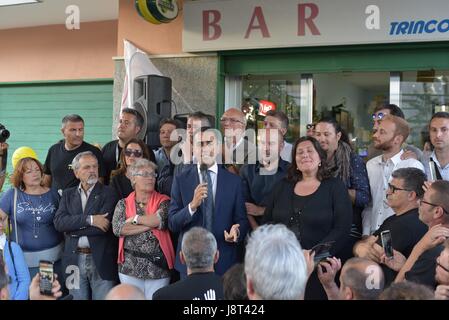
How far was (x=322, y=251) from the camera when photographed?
11.0 ft

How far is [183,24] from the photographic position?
6.79 m

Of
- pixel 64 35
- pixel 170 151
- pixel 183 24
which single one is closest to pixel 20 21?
pixel 64 35

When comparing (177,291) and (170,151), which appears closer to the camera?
(177,291)

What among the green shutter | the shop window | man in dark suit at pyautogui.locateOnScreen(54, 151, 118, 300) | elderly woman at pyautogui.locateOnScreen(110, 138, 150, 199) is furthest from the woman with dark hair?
the green shutter

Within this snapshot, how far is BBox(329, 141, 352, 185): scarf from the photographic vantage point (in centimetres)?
394

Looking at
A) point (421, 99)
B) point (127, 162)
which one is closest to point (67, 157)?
point (127, 162)

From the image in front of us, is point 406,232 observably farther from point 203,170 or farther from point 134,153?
point 134,153

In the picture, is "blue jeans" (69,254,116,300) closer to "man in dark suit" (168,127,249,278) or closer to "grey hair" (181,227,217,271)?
"man in dark suit" (168,127,249,278)

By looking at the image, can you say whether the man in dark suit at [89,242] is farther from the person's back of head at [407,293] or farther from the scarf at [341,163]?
the person's back of head at [407,293]

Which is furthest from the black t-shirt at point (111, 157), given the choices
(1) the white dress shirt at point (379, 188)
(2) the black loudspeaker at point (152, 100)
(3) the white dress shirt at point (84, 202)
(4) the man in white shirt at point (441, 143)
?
(4) the man in white shirt at point (441, 143)

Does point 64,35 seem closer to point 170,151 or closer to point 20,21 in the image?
point 20,21

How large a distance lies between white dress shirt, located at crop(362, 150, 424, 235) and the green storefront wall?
2.47 meters
